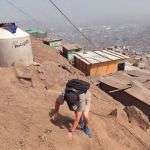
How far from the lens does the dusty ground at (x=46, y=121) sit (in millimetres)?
8109

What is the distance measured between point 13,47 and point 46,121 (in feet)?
13.1

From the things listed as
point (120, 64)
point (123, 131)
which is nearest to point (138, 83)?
point (120, 64)

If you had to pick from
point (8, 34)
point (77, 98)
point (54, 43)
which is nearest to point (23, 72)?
point (8, 34)

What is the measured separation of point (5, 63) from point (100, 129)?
4.36 meters

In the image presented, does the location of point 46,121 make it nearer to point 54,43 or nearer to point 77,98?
point 77,98

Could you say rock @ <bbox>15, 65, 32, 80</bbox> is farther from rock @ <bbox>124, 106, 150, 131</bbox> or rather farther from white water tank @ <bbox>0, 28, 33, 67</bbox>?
rock @ <bbox>124, 106, 150, 131</bbox>

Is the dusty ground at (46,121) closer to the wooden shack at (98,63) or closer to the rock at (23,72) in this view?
the rock at (23,72)

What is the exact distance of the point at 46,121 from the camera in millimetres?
8953

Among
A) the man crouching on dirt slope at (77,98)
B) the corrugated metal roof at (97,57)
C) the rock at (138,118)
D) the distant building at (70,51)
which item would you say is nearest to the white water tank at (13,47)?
the man crouching on dirt slope at (77,98)

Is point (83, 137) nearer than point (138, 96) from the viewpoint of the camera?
Yes

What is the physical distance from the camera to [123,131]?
10.5m

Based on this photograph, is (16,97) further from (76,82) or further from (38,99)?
(76,82)

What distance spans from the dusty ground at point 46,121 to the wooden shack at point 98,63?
3.62 metres

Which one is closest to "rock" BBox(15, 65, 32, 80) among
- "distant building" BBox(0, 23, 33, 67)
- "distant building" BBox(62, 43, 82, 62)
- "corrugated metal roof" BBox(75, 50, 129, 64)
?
"distant building" BBox(0, 23, 33, 67)
